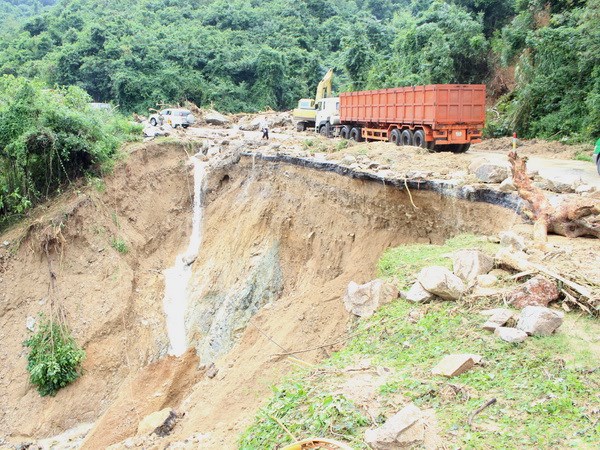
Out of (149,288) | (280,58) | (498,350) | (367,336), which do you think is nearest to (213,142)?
(149,288)

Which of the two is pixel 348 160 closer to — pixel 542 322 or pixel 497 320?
pixel 497 320

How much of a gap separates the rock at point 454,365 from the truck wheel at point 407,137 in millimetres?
13994

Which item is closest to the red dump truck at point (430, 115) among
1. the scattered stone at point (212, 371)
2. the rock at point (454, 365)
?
the scattered stone at point (212, 371)

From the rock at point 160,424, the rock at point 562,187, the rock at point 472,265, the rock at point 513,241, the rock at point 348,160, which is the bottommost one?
the rock at point 160,424

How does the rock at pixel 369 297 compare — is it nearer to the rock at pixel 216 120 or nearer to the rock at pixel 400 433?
the rock at pixel 400 433

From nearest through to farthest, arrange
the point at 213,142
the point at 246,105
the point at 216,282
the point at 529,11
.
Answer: the point at 216,282 < the point at 213,142 < the point at 529,11 < the point at 246,105

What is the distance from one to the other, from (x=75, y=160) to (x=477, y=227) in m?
14.2

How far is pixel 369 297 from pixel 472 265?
172cm

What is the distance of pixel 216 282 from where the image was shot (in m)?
17.6

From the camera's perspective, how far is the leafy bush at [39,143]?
18047 millimetres

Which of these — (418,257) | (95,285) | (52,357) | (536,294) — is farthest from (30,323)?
(536,294)

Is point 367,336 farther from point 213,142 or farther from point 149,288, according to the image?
point 213,142

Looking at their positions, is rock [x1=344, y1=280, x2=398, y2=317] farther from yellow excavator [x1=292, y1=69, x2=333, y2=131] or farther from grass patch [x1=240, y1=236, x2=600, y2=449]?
yellow excavator [x1=292, y1=69, x2=333, y2=131]

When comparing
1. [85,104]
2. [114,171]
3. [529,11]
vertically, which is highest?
[529,11]
